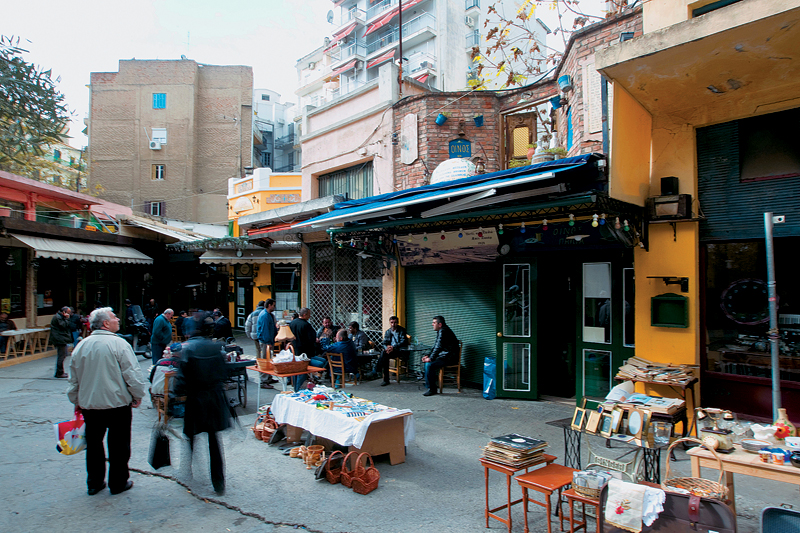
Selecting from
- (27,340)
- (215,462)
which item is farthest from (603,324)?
(27,340)

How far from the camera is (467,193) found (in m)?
6.89

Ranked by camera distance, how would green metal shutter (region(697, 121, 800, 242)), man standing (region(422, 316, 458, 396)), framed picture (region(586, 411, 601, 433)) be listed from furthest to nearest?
man standing (region(422, 316, 458, 396)), green metal shutter (region(697, 121, 800, 242)), framed picture (region(586, 411, 601, 433))

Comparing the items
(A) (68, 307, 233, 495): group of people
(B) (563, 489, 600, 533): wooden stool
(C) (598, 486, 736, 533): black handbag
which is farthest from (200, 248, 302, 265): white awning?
(C) (598, 486, 736, 533): black handbag

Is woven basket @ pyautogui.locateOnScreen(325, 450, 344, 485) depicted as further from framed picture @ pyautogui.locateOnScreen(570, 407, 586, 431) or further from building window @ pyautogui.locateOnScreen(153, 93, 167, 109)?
building window @ pyautogui.locateOnScreen(153, 93, 167, 109)

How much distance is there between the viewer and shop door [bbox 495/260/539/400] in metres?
8.84

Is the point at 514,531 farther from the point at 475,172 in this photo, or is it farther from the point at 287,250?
the point at 287,250

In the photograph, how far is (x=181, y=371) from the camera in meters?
4.99

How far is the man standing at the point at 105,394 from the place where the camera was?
4789mm

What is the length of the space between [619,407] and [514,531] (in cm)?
150

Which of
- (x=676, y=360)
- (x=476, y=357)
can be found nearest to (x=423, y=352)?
(x=476, y=357)

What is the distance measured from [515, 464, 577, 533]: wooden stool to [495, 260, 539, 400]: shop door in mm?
4651

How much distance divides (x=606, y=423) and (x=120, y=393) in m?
4.73

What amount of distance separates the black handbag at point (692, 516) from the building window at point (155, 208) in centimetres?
3186

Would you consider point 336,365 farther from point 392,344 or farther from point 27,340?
point 27,340
